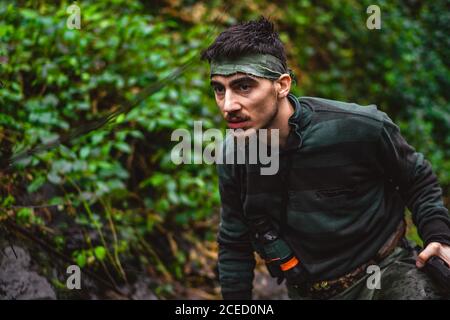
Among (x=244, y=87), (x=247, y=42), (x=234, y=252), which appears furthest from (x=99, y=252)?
(x=247, y=42)

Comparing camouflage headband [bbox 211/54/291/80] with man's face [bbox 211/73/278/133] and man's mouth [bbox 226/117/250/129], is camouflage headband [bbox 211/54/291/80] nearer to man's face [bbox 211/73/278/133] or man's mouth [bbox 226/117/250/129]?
man's face [bbox 211/73/278/133]

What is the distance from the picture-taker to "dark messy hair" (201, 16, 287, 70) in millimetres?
2486

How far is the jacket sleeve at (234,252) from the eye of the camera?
9.41 feet

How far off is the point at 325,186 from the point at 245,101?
1.99ft

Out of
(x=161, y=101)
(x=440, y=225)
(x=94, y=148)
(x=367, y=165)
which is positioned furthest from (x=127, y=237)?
(x=440, y=225)

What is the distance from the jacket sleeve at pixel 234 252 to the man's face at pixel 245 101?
1.55ft

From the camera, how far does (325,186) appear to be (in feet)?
8.41

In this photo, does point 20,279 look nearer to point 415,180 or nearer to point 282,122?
point 282,122

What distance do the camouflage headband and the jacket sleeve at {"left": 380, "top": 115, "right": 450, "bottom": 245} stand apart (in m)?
0.64

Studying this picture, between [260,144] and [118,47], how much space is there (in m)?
2.74

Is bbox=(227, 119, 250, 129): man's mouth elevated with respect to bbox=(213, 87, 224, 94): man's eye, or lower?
lower

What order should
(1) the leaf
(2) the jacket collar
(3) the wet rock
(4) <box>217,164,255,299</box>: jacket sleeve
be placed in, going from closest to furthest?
1. (2) the jacket collar
2. (4) <box>217,164,255,299</box>: jacket sleeve
3. (3) the wet rock
4. (1) the leaf

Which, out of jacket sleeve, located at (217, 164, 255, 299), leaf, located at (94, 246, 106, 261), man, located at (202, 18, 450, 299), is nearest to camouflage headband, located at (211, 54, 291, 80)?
man, located at (202, 18, 450, 299)

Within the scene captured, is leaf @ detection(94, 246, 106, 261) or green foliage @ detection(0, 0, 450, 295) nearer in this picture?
leaf @ detection(94, 246, 106, 261)
